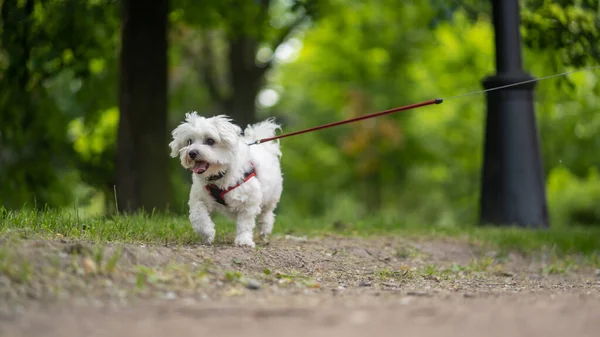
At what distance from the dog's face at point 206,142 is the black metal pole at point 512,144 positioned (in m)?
5.96

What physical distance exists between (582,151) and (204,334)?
20310 millimetres

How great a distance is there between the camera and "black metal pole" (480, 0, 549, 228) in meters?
12.1

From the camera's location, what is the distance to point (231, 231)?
9.11 m

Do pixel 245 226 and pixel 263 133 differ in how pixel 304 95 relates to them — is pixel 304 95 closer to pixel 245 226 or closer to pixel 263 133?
pixel 263 133

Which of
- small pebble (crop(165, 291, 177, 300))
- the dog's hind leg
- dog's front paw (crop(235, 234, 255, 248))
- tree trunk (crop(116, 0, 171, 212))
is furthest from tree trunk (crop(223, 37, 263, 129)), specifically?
small pebble (crop(165, 291, 177, 300))

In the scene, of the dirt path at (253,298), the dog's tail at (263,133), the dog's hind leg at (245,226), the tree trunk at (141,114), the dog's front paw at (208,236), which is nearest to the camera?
the dirt path at (253,298)

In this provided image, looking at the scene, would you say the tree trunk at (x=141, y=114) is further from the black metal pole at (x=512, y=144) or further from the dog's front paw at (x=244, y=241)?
the black metal pole at (x=512, y=144)

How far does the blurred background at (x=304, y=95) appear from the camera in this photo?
12117 mm

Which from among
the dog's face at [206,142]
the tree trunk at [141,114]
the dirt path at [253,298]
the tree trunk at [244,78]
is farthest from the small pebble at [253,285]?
the tree trunk at [244,78]

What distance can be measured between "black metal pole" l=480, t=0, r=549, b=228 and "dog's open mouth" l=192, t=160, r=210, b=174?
20.2ft

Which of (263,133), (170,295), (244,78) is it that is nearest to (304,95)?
(244,78)

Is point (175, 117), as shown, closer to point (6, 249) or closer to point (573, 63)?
point (573, 63)

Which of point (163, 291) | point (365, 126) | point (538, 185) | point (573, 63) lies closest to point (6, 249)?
point (163, 291)

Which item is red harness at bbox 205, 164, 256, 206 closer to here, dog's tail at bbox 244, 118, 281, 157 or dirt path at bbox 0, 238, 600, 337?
dirt path at bbox 0, 238, 600, 337
